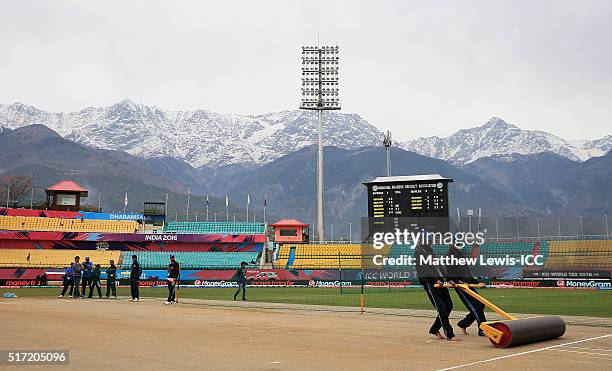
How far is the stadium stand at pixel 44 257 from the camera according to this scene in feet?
180

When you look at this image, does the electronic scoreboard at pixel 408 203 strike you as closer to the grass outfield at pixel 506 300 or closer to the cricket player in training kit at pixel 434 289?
the grass outfield at pixel 506 300

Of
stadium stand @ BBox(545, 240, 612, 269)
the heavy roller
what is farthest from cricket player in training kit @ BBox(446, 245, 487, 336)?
stadium stand @ BBox(545, 240, 612, 269)

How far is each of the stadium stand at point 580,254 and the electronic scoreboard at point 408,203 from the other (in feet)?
27.0

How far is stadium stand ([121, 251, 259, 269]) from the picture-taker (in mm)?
60688

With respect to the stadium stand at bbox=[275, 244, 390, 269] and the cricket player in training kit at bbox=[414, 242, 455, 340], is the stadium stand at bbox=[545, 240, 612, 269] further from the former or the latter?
the cricket player in training kit at bbox=[414, 242, 455, 340]

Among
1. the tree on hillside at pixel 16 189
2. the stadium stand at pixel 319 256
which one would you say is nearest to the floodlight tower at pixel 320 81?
the stadium stand at pixel 319 256

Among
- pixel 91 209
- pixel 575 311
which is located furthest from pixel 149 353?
pixel 91 209

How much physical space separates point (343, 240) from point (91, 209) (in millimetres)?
37642

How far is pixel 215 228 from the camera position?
72188 millimetres

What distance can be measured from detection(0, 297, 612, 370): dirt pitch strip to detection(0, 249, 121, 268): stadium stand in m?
43.4

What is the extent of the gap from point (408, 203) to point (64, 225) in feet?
138

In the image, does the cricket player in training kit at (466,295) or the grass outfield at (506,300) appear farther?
the grass outfield at (506,300)
